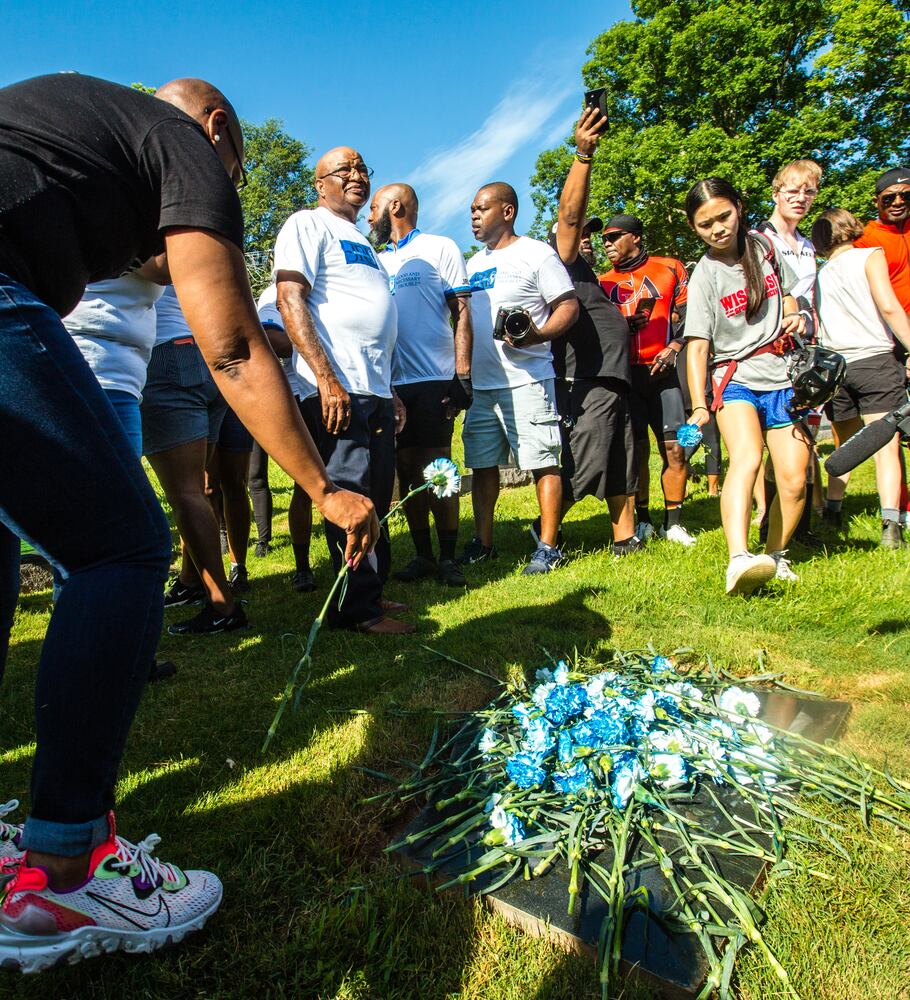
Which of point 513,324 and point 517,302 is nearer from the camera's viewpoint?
point 513,324

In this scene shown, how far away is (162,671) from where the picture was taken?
→ 2992mm

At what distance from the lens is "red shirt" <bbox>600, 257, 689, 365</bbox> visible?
5309mm

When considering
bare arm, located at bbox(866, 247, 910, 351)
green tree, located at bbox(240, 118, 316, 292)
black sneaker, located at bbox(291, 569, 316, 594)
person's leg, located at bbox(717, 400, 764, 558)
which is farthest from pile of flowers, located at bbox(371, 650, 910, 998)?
green tree, located at bbox(240, 118, 316, 292)

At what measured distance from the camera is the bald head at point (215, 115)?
2074 mm

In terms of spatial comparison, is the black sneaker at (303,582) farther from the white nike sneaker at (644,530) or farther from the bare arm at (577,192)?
the bare arm at (577,192)

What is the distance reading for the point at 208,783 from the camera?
6.84 feet

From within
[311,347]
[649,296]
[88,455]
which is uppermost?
[649,296]

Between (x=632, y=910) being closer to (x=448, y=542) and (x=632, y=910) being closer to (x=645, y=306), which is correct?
(x=448, y=542)

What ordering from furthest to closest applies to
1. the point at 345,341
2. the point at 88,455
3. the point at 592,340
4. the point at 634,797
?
the point at 592,340 → the point at 345,341 → the point at 634,797 → the point at 88,455

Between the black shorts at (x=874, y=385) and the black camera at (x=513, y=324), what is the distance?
2074mm

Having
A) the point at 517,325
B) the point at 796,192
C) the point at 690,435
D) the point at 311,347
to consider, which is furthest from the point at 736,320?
the point at 311,347

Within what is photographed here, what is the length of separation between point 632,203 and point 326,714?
76.6 feet

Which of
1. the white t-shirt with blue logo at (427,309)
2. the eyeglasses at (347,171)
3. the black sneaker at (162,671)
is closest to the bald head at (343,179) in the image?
the eyeglasses at (347,171)

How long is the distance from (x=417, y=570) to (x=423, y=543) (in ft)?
0.67
